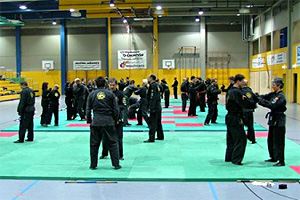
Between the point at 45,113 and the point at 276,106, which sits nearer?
the point at 276,106

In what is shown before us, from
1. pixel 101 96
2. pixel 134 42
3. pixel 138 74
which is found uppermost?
pixel 134 42

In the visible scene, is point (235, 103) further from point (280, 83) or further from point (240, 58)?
point (240, 58)

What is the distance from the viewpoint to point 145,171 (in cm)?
662

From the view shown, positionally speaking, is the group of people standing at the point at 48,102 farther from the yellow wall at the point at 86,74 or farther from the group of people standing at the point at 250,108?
the yellow wall at the point at 86,74

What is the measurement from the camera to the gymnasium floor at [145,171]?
5407mm

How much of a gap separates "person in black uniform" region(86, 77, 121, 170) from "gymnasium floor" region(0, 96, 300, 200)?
0.39 m

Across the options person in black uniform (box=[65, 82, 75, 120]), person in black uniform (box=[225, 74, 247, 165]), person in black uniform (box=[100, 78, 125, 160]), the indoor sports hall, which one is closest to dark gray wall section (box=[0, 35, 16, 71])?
the indoor sports hall

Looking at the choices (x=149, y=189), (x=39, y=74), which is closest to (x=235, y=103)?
(x=149, y=189)

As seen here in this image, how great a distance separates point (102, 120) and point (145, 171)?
1236 mm

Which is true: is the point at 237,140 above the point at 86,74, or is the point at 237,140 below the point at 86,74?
below

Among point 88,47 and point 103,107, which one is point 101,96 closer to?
point 103,107

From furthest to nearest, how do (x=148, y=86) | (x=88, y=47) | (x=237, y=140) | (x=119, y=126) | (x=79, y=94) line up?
1. (x=88, y=47)
2. (x=79, y=94)
3. (x=148, y=86)
4. (x=119, y=126)
5. (x=237, y=140)

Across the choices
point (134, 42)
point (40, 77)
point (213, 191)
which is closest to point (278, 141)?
point (213, 191)

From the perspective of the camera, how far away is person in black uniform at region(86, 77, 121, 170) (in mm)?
6547
